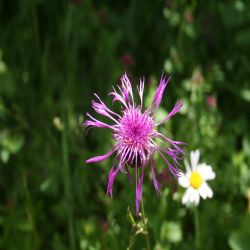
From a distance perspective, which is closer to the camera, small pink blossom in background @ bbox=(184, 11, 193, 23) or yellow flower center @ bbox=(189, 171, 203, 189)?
yellow flower center @ bbox=(189, 171, 203, 189)

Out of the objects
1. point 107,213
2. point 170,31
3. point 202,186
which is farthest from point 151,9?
point 202,186

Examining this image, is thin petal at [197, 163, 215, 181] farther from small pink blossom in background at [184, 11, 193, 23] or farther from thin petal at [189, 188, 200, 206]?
small pink blossom in background at [184, 11, 193, 23]

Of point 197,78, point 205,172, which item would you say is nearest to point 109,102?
point 197,78

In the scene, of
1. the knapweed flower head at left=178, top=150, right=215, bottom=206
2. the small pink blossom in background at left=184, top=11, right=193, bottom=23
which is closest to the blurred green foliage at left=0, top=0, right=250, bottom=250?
the small pink blossom in background at left=184, top=11, right=193, bottom=23

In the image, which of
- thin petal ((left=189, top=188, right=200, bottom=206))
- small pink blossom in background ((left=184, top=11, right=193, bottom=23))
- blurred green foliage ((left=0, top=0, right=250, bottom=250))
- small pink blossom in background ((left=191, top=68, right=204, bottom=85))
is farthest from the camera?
small pink blossom in background ((left=184, top=11, right=193, bottom=23))

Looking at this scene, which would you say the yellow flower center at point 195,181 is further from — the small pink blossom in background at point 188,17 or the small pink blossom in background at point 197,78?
the small pink blossom in background at point 188,17

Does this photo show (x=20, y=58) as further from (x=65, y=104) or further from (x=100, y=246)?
(x=100, y=246)

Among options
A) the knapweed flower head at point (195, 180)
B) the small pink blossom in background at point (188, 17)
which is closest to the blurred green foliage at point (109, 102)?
the small pink blossom in background at point (188, 17)
